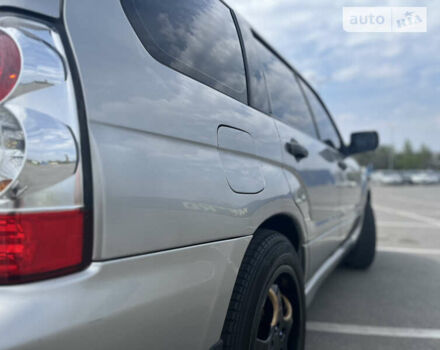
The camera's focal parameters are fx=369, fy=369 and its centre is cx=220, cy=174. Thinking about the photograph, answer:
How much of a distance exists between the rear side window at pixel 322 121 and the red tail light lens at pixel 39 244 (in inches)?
97.8

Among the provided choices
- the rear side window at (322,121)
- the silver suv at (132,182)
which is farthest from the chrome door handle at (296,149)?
the rear side window at (322,121)

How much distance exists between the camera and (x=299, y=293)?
185 centimetres

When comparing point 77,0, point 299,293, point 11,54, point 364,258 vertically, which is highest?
point 77,0

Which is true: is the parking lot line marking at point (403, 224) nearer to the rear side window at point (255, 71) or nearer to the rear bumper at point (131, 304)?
the rear side window at point (255, 71)

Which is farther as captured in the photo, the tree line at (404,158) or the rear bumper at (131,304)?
the tree line at (404,158)

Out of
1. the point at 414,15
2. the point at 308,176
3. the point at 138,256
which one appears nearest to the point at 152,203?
A: the point at 138,256

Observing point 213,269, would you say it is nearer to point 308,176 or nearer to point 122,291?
point 122,291

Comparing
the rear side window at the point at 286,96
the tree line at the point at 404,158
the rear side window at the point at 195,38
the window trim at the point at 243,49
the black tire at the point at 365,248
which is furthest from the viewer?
the tree line at the point at 404,158

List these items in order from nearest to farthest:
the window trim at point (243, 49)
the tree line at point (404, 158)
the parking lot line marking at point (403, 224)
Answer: the window trim at point (243, 49), the parking lot line marking at point (403, 224), the tree line at point (404, 158)

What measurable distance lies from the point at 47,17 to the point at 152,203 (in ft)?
1.71

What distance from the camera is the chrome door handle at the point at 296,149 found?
196 cm

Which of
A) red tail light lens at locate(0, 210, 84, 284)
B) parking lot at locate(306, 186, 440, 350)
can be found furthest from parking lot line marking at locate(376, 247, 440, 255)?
red tail light lens at locate(0, 210, 84, 284)

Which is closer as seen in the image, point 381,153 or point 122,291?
point 122,291

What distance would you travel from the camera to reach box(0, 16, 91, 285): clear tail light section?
81cm
